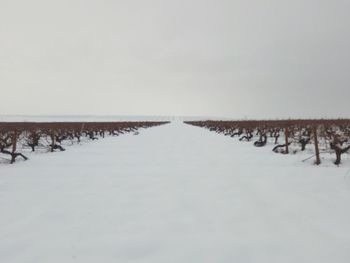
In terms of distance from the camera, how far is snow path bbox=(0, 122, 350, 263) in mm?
3342

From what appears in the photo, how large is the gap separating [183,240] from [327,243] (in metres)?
1.58

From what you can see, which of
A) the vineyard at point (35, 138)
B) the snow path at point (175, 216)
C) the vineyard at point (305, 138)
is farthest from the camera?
the vineyard at point (35, 138)

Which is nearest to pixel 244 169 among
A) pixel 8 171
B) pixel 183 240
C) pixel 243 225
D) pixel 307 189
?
pixel 307 189

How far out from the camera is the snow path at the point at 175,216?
3.34m

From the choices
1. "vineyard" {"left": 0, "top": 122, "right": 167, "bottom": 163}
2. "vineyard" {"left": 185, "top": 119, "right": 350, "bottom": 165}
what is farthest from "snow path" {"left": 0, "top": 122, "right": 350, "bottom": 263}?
"vineyard" {"left": 0, "top": 122, "right": 167, "bottom": 163}

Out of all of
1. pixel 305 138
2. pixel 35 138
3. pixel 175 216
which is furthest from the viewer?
pixel 35 138

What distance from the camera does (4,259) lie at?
10.5 ft

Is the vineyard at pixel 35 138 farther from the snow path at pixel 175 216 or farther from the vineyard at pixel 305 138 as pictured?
the vineyard at pixel 305 138

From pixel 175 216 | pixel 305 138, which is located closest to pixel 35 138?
pixel 175 216

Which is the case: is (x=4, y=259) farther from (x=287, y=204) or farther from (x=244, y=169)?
(x=244, y=169)

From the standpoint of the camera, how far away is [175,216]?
456 centimetres

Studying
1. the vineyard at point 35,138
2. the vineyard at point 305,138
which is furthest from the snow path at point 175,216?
the vineyard at point 35,138

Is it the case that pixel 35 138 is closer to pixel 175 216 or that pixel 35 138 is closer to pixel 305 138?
pixel 175 216

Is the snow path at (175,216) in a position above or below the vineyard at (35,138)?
below
